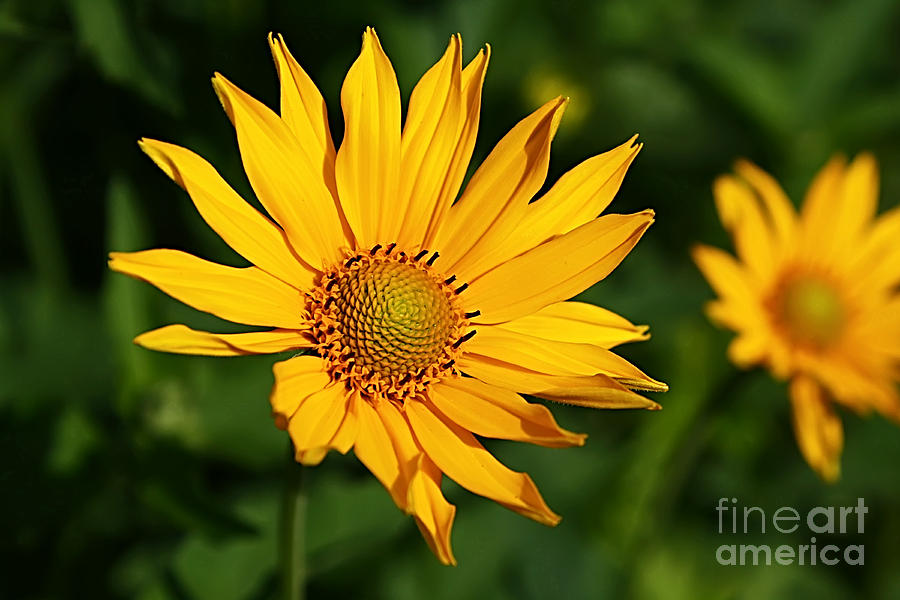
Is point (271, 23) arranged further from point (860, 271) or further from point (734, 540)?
point (734, 540)

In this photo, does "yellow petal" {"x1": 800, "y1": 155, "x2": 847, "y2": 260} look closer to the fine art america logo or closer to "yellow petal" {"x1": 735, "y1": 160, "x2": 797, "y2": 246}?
"yellow petal" {"x1": 735, "y1": 160, "x2": 797, "y2": 246}

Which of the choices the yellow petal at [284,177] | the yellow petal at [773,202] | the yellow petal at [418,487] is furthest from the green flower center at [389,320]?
the yellow petal at [773,202]

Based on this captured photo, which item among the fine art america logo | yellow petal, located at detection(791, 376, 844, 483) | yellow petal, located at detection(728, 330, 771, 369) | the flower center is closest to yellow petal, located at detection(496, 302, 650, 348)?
the flower center

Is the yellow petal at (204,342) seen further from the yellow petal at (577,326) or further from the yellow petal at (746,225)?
the yellow petal at (746,225)

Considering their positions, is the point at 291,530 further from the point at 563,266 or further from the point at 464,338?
the point at 563,266

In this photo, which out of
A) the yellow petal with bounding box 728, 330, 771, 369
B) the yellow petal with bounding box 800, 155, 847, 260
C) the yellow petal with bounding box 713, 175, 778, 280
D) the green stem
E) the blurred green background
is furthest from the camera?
the yellow petal with bounding box 800, 155, 847, 260

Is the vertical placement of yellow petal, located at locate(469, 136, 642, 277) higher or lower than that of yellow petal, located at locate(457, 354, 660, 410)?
higher
